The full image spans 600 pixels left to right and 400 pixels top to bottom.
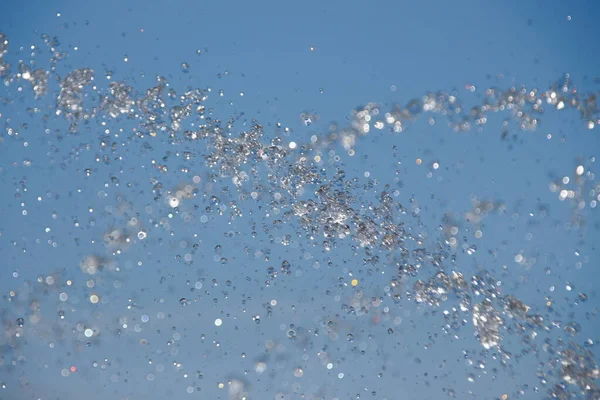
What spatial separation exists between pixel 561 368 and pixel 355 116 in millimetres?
3375

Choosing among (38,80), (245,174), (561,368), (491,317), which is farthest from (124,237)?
(561,368)

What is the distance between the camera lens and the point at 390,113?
7977 mm

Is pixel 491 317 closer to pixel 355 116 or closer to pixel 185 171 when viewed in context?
pixel 355 116

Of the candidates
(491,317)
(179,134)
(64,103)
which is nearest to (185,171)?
(179,134)

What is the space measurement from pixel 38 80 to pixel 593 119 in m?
5.99

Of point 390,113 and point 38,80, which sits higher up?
point 38,80

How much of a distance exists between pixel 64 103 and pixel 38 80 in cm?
37

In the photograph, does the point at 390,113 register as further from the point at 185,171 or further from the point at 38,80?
the point at 38,80

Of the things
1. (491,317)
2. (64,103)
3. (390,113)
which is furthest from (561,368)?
(64,103)

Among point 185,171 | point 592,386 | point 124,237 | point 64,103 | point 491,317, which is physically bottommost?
point 592,386

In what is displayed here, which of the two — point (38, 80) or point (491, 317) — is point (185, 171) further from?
point (491, 317)

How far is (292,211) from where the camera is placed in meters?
8.00

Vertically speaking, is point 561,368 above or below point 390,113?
below

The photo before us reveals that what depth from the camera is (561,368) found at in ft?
25.8
